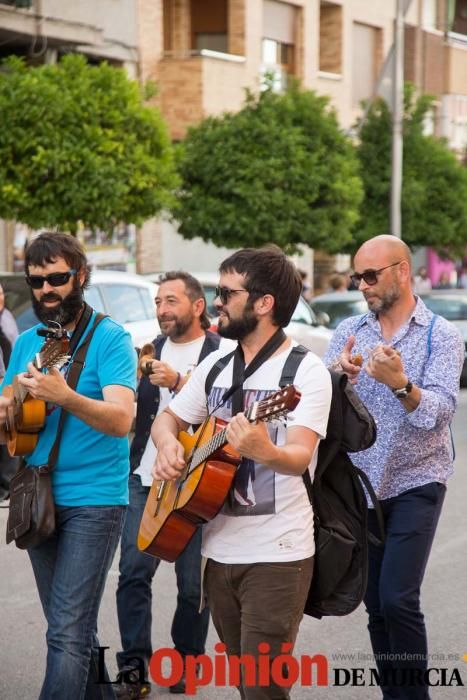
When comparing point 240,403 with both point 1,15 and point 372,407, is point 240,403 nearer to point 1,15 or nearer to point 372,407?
point 372,407

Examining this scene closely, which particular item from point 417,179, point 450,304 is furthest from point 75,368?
point 417,179

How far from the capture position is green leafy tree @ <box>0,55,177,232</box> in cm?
1764

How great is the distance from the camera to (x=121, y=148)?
18.2 metres

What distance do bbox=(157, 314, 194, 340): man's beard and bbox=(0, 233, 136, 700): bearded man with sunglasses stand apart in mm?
1548

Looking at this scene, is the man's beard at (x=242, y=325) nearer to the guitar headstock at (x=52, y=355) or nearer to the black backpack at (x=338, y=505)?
the black backpack at (x=338, y=505)

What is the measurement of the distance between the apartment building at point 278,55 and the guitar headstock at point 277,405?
22.8 meters

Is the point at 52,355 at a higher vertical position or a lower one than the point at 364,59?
lower

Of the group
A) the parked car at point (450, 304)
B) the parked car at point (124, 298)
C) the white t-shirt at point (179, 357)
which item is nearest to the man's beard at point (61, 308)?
the white t-shirt at point (179, 357)

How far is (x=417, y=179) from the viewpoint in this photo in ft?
98.8

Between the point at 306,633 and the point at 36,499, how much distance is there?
2594mm

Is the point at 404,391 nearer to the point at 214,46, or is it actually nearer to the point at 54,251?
the point at 54,251

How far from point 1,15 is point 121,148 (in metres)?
4.43

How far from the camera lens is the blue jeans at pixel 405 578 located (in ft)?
14.9

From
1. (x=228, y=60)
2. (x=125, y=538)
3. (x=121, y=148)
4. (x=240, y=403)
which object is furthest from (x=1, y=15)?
(x=240, y=403)
